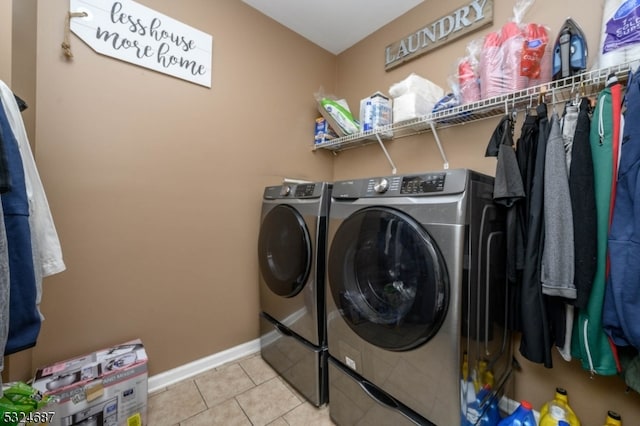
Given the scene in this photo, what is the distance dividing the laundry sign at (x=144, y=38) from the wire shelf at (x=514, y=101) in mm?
1127

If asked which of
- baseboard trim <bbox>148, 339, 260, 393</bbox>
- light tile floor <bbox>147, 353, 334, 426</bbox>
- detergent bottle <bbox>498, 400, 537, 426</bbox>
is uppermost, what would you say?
detergent bottle <bbox>498, 400, 537, 426</bbox>

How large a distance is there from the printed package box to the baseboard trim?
25cm

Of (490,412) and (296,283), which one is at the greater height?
(296,283)

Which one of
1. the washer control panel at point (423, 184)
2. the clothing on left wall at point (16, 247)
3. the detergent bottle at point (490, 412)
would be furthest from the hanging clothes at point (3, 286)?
the detergent bottle at point (490, 412)

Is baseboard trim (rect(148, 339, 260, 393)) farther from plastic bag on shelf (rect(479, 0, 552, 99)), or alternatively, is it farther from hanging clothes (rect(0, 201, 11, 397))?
plastic bag on shelf (rect(479, 0, 552, 99))

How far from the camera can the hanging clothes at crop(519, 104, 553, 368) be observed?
1.02 metres

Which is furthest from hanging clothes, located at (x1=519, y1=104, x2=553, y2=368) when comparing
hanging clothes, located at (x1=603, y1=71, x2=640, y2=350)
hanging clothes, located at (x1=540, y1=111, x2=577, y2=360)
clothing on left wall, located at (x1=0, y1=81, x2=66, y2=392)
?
clothing on left wall, located at (x1=0, y1=81, x2=66, y2=392)

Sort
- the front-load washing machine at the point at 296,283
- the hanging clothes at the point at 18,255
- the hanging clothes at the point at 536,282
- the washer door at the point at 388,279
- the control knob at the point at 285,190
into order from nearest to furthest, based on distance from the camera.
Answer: the hanging clothes at the point at 18,255
the washer door at the point at 388,279
the hanging clothes at the point at 536,282
the front-load washing machine at the point at 296,283
the control knob at the point at 285,190

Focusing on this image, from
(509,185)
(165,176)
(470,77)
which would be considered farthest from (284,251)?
(470,77)

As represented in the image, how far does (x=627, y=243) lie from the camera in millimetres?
797

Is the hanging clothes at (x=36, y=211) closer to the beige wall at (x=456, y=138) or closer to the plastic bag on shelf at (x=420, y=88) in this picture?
the plastic bag on shelf at (x=420, y=88)

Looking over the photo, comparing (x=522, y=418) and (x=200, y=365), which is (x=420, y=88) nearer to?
(x=522, y=418)

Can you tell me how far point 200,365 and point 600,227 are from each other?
2099mm

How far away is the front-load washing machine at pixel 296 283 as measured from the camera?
4.50 ft
